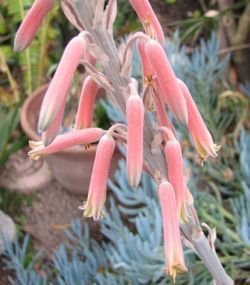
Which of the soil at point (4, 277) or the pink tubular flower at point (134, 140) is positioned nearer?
the pink tubular flower at point (134, 140)

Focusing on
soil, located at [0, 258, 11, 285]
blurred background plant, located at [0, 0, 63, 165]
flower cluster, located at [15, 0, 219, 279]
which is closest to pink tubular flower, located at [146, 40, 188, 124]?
flower cluster, located at [15, 0, 219, 279]

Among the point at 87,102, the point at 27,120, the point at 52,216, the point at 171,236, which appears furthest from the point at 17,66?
the point at 171,236

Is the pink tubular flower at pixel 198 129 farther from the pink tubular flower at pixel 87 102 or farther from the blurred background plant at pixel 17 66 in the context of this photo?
the blurred background plant at pixel 17 66

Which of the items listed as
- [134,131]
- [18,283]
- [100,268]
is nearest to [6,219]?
[18,283]

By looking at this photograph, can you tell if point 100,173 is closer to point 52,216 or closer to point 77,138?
point 77,138

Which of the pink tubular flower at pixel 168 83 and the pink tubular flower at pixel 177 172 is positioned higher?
the pink tubular flower at pixel 168 83

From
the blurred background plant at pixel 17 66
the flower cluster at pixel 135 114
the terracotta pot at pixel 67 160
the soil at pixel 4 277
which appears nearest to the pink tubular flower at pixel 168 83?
the flower cluster at pixel 135 114
